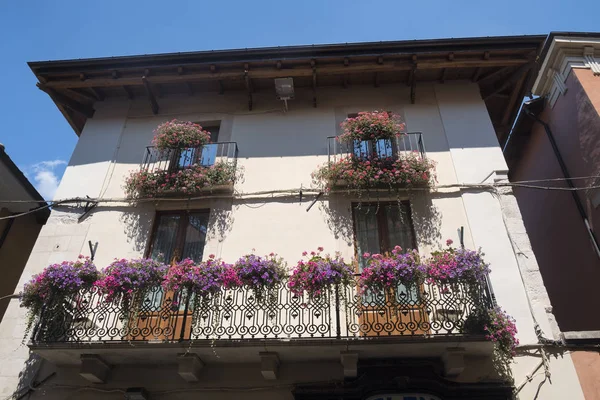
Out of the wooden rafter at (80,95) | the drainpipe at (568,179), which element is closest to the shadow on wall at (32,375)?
the wooden rafter at (80,95)

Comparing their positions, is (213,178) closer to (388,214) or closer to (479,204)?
(388,214)

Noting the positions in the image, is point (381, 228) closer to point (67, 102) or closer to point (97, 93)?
point (97, 93)

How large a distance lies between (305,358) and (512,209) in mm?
5029

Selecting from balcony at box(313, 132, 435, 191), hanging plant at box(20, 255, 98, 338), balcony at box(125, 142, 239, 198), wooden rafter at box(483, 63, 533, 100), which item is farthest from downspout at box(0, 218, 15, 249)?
wooden rafter at box(483, 63, 533, 100)

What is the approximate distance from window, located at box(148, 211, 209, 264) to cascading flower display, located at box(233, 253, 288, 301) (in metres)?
1.89

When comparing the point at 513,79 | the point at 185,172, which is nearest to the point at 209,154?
the point at 185,172

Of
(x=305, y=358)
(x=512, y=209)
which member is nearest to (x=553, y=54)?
(x=512, y=209)

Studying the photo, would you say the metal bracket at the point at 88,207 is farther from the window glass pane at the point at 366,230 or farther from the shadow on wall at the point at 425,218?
the shadow on wall at the point at 425,218

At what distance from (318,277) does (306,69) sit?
18.6 feet

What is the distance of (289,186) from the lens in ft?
33.4

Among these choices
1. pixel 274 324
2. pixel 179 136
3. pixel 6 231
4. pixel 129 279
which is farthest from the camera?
pixel 6 231

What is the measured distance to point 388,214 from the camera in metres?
9.66

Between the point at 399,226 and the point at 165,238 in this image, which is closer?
the point at 399,226

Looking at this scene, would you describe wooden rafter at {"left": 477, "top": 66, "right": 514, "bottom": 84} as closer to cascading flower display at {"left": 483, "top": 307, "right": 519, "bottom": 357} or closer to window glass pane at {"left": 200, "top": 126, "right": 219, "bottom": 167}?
cascading flower display at {"left": 483, "top": 307, "right": 519, "bottom": 357}
